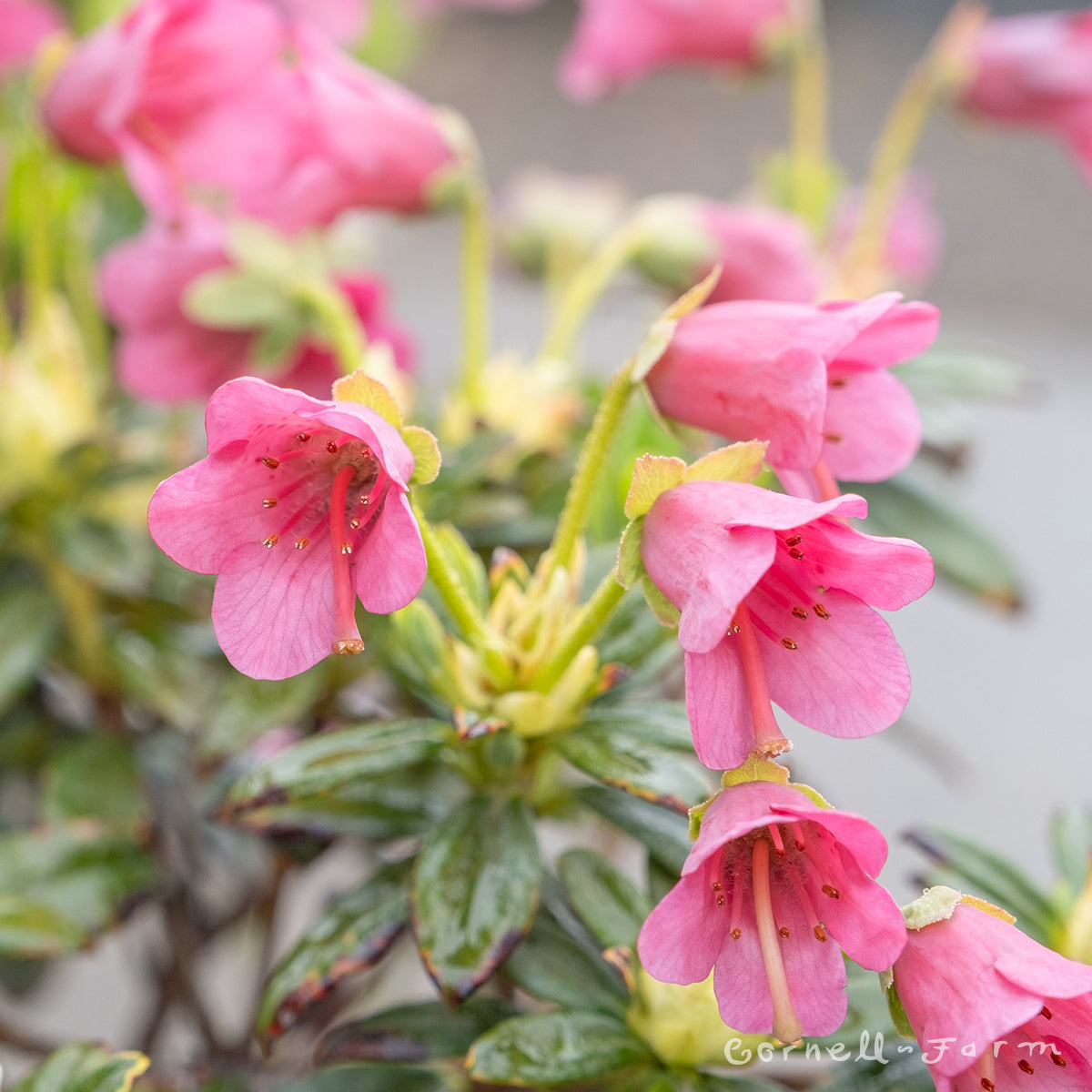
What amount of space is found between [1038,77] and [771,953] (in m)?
0.83

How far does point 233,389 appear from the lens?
1.22 feet

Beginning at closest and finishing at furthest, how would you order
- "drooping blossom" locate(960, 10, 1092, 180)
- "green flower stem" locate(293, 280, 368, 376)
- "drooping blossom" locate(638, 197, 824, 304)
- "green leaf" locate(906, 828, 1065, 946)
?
"green leaf" locate(906, 828, 1065, 946)
"green flower stem" locate(293, 280, 368, 376)
"drooping blossom" locate(638, 197, 824, 304)
"drooping blossom" locate(960, 10, 1092, 180)

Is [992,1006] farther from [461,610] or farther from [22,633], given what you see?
[22,633]

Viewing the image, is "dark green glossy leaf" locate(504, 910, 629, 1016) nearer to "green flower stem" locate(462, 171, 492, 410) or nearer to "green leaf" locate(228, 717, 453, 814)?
"green leaf" locate(228, 717, 453, 814)

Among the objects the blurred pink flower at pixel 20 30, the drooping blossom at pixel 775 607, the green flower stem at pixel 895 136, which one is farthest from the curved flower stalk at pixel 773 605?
the blurred pink flower at pixel 20 30

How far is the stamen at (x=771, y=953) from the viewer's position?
1.20 feet

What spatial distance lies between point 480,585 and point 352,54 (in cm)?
118

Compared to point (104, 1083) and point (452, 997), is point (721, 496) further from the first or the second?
point (104, 1083)

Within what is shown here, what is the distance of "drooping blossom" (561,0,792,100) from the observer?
3.21ft

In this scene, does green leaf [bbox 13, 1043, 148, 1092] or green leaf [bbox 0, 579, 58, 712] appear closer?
green leaf [bbox 13, 1043, 148, 1092]

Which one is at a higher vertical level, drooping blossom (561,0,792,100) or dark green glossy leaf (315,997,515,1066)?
drooping blossom (561,0,792,100)

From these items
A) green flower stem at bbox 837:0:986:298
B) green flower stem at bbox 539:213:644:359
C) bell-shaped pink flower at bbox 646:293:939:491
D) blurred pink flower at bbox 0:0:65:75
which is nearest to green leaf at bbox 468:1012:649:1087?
bell-shaped pink flower at bbox 646:293:939:491

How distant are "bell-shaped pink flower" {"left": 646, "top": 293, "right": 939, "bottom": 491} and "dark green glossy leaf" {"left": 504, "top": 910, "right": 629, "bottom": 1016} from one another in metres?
0.27

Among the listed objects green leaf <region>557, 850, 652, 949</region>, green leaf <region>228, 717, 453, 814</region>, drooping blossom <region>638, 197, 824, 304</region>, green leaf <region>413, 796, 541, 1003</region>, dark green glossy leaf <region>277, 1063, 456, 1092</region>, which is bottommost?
dark green glossy leaf <region>277, 1063, 456, 1092</region>
